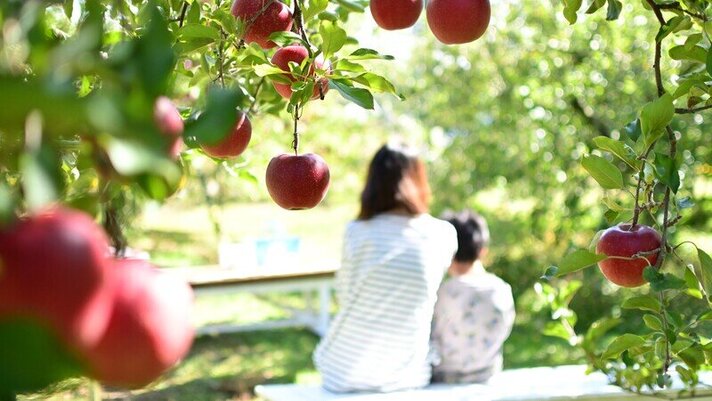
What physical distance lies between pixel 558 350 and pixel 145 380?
412 centimetres

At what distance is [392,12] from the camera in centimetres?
111

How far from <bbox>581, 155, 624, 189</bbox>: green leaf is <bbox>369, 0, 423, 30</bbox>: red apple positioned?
273 mm

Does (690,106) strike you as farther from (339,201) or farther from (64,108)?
(339,201)

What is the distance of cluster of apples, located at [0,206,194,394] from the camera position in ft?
1.36

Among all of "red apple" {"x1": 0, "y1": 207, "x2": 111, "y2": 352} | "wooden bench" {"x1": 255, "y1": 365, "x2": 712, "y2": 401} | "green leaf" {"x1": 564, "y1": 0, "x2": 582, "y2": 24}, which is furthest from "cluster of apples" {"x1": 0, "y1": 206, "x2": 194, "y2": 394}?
"wooden bench" {"x1": 255, "y1": 365, "x2": 712, "y2": 401}

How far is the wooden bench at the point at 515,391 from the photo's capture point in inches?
102

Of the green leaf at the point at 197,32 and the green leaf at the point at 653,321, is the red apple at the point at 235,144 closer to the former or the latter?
the green leaf at the point at 197,32

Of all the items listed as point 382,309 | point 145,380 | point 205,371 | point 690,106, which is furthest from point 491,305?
point 145,380

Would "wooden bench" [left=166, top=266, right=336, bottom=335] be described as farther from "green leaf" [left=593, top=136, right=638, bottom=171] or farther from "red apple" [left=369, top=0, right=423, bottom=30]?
"green leaf" [left=593, top=136, right=638, bottom=171]

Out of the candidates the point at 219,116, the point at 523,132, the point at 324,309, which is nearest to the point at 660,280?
the point at 219,116

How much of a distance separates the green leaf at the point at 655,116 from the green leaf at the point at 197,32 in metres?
0.48

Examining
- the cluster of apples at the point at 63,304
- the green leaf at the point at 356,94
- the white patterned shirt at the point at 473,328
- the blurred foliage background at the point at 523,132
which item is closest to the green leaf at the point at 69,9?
the green leaf at the point at 356,94

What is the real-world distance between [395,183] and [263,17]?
6.06 ft

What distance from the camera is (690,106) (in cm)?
110
